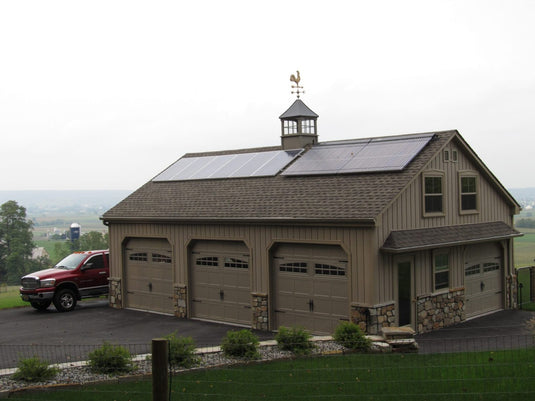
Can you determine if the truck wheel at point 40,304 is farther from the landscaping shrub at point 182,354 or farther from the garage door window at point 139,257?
the landscaping shrub at point 182,354

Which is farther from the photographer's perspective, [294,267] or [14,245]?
[14,245]

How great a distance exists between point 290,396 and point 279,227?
799cm

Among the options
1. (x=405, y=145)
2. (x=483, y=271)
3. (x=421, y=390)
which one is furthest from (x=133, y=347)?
(x=483, y=271)

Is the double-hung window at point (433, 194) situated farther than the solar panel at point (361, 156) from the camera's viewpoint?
No

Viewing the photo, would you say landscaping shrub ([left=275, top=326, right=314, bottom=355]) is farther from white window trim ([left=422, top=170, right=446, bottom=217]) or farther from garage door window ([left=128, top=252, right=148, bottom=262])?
garage door window ([left=128, top=252, right=148, bottom=262])

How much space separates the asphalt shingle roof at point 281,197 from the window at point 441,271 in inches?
109

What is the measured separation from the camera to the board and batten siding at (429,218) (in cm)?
1534

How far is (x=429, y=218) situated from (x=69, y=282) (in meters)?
12.8

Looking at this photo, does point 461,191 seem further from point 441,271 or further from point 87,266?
point 87,266

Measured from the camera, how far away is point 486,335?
16000 millimetres

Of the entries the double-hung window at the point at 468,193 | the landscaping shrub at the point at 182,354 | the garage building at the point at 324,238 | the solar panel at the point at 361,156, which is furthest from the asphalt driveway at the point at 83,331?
the double-hung window at the point at 468,193

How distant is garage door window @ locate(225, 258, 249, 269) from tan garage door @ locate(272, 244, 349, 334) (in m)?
1.20

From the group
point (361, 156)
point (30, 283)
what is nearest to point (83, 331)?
point (30, 283)

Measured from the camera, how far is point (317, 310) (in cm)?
1623
